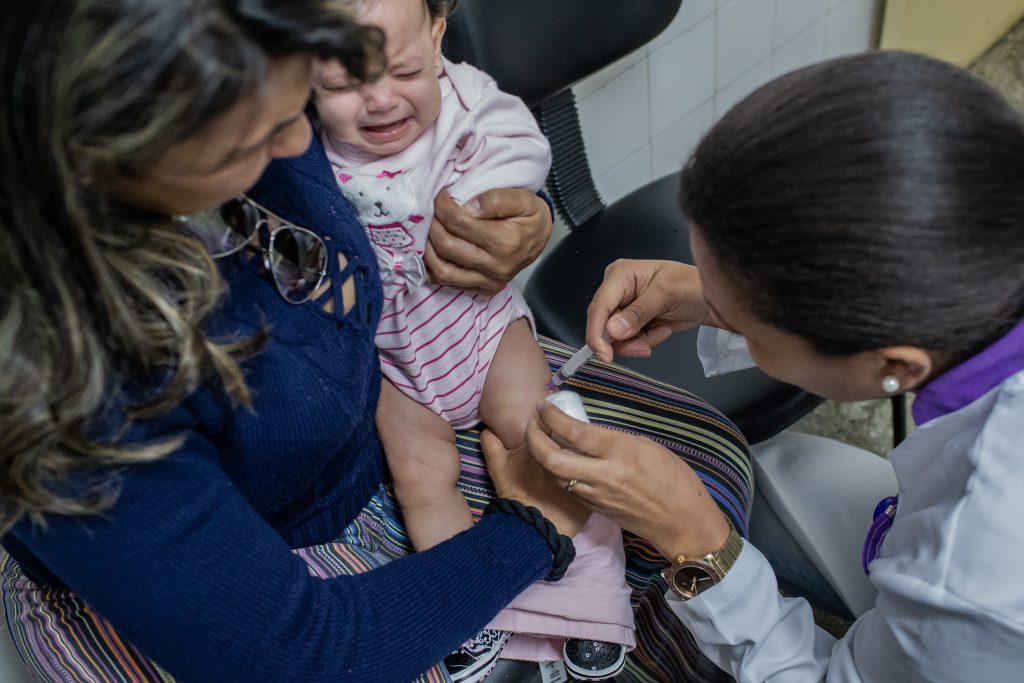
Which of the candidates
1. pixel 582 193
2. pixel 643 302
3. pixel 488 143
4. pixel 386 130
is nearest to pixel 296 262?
pixel 386 130

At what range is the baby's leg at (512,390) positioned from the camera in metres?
1.12

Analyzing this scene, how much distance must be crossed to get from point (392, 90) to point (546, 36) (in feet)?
1.55

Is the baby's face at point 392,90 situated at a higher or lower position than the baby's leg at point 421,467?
higher

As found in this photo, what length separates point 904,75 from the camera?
2.21ft

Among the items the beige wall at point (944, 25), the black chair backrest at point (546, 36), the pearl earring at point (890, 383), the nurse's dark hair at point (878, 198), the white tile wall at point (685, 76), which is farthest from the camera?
the beige wall at point (944, 25)

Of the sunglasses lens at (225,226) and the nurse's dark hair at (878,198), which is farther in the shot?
the sunglasses lens at (225,226)

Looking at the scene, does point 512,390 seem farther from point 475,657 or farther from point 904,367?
point 904,367

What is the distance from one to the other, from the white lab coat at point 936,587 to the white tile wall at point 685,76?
1.10 m

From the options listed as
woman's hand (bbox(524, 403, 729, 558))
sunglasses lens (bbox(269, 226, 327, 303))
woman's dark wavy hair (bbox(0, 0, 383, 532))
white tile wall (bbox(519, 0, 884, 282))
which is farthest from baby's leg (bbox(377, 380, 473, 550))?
white tile wall (bbox(519, 0, 884, 282))

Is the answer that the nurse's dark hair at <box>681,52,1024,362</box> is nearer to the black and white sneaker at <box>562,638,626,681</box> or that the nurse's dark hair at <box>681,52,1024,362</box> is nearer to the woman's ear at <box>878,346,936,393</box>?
the woman's ear at <box>878,346,936,393</box>

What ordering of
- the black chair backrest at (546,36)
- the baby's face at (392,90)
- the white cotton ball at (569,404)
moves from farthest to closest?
the black chair backrest at (546,36) < the white cotton ball at (569,404) < the baby's face at (392,90)

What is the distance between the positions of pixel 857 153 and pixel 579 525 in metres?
0.55

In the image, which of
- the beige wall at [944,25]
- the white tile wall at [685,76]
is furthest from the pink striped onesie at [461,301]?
the beige wall at [944,25]

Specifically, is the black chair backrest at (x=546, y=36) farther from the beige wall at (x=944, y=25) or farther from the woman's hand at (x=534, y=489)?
the beige wall at (x=944, y=25)
